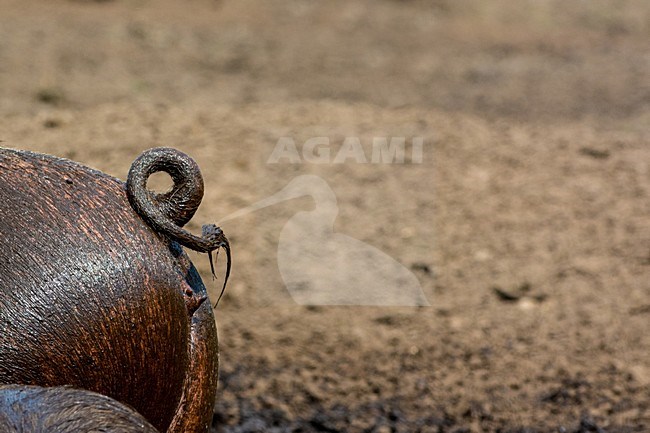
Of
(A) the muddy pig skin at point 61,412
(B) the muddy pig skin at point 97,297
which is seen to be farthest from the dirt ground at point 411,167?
(A) the muddy pig skin at point 61,412

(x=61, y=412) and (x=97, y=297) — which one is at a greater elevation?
(x=97, y=297)

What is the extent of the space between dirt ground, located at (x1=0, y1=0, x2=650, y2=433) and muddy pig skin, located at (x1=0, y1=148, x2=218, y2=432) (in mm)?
1759

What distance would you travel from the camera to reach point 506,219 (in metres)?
6.08

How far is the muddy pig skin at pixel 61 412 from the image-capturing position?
80.0 inches

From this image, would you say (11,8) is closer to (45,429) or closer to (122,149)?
(122,149)

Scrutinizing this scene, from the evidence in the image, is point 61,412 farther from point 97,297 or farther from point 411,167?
point 411,167

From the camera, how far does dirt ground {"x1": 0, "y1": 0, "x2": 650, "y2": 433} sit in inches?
186

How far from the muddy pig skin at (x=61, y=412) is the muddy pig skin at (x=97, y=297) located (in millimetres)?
122

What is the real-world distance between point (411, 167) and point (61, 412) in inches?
179

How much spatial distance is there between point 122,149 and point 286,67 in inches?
79.2

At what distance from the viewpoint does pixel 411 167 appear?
6.46 meters

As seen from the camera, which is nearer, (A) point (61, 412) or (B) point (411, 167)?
(A) point (61, 412)

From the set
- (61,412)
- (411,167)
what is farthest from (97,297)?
(411,167)

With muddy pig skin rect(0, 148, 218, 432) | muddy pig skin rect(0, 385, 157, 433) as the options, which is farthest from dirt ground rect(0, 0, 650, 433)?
muddy pig skin rect(0, 385, 157, 433)
